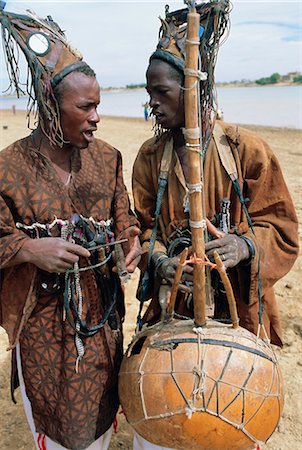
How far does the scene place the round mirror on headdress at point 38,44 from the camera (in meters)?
2.02

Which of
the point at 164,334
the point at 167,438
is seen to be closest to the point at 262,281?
the point at 164,334

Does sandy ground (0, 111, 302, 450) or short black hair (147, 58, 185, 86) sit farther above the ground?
short black hair (147, 58, 185, 86)

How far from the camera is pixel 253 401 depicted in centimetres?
185

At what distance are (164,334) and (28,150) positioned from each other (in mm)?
974

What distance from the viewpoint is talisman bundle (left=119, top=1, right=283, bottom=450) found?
1.82 m

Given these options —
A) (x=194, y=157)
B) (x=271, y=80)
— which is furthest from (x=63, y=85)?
(x=271, y=80)

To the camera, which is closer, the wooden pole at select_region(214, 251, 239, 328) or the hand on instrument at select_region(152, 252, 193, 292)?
the wooden pole at select_region(214, 251, 239, 328)

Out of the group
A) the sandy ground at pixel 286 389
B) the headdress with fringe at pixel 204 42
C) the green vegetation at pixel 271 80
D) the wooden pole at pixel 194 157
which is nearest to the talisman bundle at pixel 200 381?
the wooden pole at pixel 194 157

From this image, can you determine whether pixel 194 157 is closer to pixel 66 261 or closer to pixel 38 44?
pixel 66 261

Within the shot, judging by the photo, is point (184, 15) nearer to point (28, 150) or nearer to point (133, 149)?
point (28, 150)

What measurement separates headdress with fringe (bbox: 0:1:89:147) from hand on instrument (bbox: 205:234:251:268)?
78 cm

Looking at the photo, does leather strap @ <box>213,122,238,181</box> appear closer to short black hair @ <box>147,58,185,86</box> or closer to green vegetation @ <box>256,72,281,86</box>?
short black hair @ <box>147,58,185,86</box>

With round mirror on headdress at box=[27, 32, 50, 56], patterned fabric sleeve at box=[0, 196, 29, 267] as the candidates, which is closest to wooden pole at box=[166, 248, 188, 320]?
patterned fabric sleeve at box=[0, 196, 29, 267]

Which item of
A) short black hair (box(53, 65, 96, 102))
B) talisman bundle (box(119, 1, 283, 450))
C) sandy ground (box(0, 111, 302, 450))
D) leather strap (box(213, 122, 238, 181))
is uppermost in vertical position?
short black hair (box(53, 65, 96, 102))
